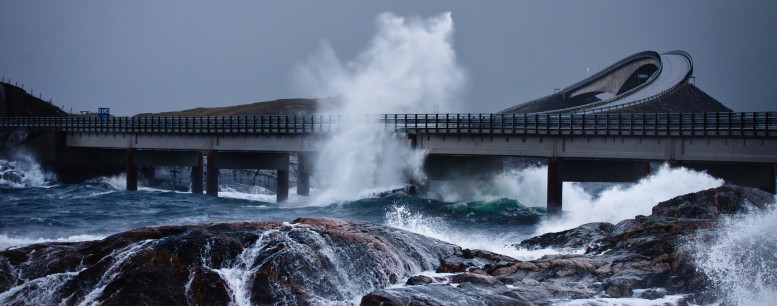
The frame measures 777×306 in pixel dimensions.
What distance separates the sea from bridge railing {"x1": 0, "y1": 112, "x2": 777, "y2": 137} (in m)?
2.59

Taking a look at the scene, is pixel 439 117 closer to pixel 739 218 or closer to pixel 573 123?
pixel 573 123

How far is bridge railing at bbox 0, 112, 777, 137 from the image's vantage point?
42.8 m

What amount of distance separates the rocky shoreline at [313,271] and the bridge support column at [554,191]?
21610 mm

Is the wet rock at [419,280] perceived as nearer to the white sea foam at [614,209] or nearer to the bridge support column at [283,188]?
the white sea foam at [614,209]

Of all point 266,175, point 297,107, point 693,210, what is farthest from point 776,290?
point 297,107

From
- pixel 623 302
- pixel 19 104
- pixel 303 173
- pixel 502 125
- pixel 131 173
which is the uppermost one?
pixel 19 104

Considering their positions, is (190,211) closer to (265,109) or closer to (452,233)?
(452,233)

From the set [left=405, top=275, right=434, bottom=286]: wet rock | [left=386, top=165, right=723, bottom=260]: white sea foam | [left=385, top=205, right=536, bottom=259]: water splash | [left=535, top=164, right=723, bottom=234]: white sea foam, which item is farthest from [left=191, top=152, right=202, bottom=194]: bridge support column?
[left=405, top=275, right=434, bottom=286]: wet rock

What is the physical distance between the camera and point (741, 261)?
2186cm

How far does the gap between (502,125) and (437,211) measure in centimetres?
679

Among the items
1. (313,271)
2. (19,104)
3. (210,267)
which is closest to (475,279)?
(313,271)

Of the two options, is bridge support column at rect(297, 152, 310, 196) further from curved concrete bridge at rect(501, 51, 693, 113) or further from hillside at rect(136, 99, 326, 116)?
curved concrete bridge at rect(501, 51, 693, 113)

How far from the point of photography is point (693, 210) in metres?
29.2

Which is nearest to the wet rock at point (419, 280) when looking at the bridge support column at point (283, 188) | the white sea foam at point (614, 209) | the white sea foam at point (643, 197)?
the white sea foam at point (614, 209)
